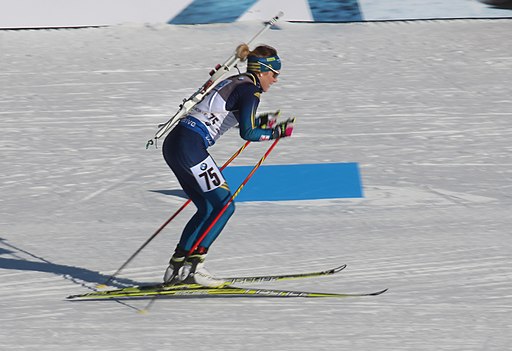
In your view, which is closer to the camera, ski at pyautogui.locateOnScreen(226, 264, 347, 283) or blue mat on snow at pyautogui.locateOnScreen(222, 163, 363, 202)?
ski at pyautogui.locateOnScreen(226, 264, 347, 283)

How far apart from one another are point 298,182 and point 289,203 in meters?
0.53

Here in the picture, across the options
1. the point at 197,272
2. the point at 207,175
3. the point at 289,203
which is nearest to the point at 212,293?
the point at 197,272

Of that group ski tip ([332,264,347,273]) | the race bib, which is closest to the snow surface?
ski tip ([332,264,347,273])

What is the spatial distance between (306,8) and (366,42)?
106 centimetres

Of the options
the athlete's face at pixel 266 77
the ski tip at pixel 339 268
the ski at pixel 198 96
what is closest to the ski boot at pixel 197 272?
the ski at pixel 198 96

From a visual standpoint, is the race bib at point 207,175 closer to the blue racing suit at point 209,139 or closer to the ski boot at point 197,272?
the blue racing suit at point 209,139

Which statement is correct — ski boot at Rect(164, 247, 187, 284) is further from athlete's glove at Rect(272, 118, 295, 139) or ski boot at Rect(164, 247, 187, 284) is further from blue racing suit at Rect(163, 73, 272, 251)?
athlete's glove at Rect(272, 118, 295, 139)

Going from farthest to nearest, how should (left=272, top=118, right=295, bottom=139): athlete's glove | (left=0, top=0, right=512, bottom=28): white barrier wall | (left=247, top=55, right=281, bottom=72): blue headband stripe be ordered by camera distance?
(left=0, top=0, right=512, bottom=28): white barrier wall
(left=247, top=55, right=281, bottom=72): blue headband stripe
(left=272, top=118, right=295, bottom=139): athlete's glove

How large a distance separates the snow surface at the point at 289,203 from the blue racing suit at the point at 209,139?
496 millimetres

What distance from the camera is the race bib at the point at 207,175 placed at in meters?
6.41

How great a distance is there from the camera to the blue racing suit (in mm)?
6383

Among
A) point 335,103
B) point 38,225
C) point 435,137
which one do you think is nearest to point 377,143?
point 435,137

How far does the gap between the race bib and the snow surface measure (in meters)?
0.69

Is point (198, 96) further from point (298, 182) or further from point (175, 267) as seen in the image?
point (298, 182)
